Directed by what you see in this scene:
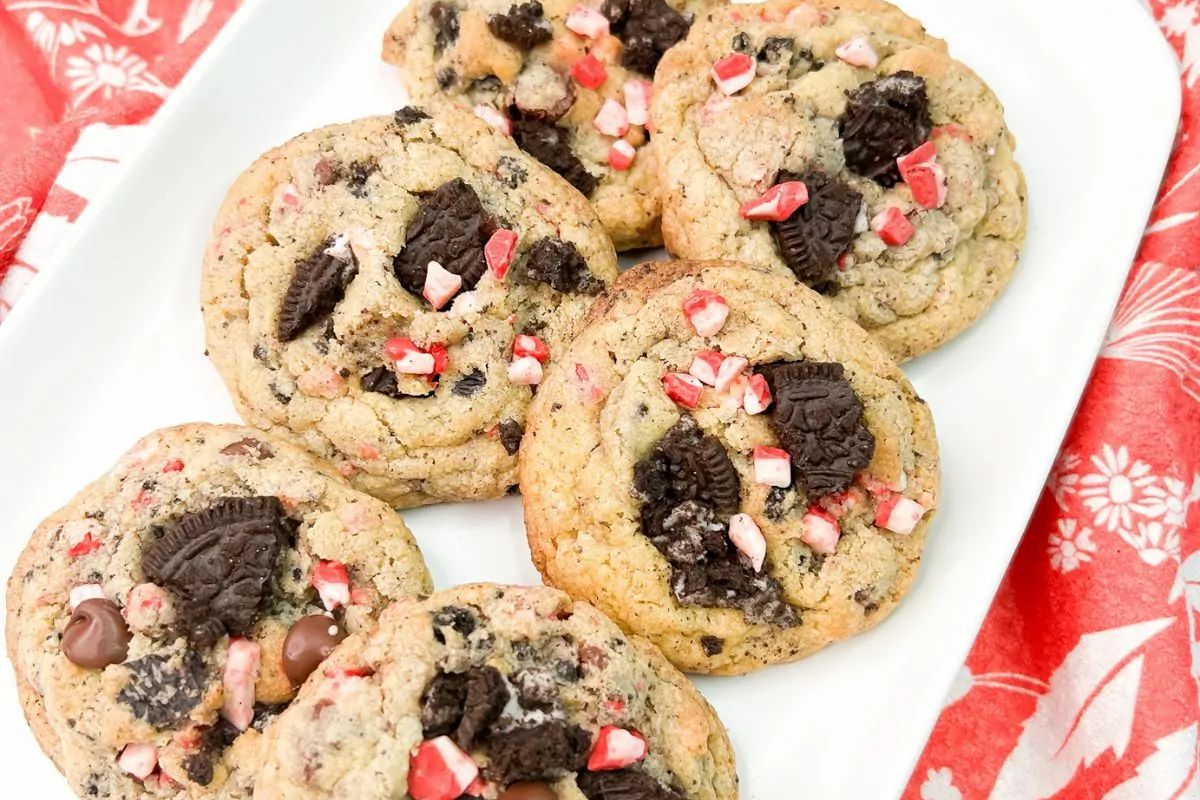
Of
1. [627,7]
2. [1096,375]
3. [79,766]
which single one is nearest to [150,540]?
[79,766]

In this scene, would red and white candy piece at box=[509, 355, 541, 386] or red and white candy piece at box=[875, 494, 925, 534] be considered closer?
red and white candy piece at box=[875, 494, 925, 534]

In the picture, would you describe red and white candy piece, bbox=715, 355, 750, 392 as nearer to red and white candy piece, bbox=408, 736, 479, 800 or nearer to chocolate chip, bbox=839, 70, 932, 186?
chocolate chip, bbox=839, 70, 932, 186

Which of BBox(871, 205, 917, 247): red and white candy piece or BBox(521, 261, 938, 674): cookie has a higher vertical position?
BBox(871, 205, 917, 247): red and white candy piece

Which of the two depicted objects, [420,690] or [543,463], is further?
[543,463]

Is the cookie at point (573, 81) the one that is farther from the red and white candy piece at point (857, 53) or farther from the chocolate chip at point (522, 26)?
the red and white candy piece at point (857, 53)

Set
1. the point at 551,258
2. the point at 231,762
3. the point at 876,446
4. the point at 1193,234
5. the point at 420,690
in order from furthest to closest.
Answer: the point at 1193,234 → the point at 551,258 → the point at 876,446 → the point at 231,762 → the point at 420,690

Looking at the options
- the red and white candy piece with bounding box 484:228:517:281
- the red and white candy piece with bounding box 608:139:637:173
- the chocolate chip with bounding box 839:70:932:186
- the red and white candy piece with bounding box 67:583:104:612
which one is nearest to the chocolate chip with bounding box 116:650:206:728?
the red and white candy piece with bounding box 67:583:104:612

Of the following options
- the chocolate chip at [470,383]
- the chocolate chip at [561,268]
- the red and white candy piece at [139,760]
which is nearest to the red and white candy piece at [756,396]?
the chocolate chip at [561,268]

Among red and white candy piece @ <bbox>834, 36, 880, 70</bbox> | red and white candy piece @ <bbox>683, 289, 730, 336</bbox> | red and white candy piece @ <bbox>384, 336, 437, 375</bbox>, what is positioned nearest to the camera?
red and white candy piece @ <bbox>683, 289, 730, 336</bbox>

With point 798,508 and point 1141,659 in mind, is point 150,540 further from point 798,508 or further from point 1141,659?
point 1141,659
